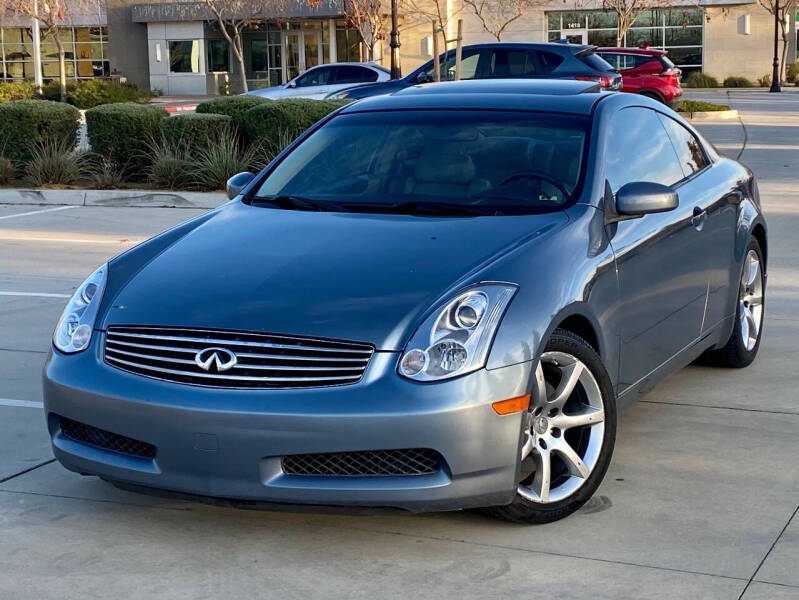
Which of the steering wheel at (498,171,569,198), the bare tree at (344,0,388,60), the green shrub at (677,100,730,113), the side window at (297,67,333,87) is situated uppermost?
the bare tree at (344,0,388,60)

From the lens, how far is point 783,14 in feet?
161

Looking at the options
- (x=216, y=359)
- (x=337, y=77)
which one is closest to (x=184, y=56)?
(x=337, y=77)

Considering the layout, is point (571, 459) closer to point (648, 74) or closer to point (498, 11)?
point (648, 74)

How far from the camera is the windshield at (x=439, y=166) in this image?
5266 mm

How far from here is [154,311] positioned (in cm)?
446

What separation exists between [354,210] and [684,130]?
2177 mm

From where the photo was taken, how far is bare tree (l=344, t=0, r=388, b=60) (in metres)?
46.8

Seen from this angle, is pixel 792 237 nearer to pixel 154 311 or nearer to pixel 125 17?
pixel 154 311

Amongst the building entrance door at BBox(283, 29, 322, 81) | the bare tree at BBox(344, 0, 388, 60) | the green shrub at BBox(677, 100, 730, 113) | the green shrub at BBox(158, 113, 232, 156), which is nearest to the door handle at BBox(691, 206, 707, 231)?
the green shrub at BBox(158, 113, 232, 156)

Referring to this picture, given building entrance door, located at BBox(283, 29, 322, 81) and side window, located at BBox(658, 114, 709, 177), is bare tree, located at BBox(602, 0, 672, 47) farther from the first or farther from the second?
side window, located at BBox(658, 114, 709, 177)

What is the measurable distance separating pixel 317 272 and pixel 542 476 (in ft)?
3.64

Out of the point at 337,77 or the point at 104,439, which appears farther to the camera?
the point at 337,77

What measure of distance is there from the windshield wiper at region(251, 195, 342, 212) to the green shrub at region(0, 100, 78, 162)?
11288mm

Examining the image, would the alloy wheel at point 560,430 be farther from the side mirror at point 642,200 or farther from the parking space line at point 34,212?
the parking space line at point 34,212
